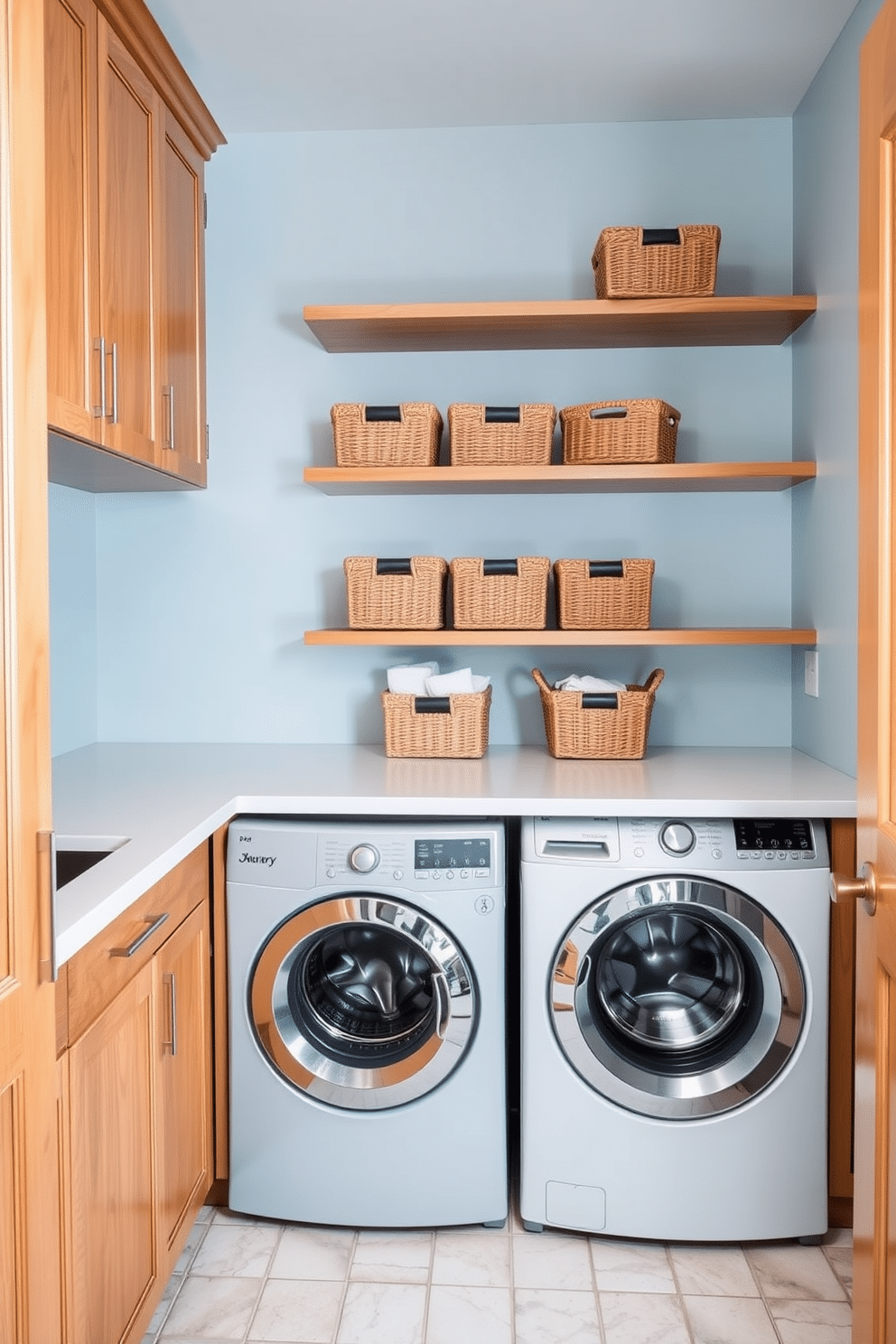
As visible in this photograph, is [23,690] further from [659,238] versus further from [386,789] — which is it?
[659,238]

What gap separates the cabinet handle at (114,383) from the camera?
2.00 m

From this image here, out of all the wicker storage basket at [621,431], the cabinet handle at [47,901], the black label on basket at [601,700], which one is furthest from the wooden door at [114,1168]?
the wicker storage basket at [621,431]

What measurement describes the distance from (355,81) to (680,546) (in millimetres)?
1412

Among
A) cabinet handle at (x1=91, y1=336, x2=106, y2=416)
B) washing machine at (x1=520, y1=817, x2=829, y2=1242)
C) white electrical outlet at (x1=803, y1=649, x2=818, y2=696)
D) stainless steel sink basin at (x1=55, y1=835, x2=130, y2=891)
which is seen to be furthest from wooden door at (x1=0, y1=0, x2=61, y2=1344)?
white electrical outlet at (x1=803, y1=649, x2=818, y2=696)

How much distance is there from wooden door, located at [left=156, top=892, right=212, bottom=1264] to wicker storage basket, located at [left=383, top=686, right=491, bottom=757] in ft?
2.20

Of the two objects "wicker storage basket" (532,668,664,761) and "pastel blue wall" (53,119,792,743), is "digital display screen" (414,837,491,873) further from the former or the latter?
"pastel blue wall" (53,119,792,743)

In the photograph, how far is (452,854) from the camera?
2.11m

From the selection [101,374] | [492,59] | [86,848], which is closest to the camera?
[86,848]

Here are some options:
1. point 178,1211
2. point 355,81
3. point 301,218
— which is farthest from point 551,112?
point 178,1211

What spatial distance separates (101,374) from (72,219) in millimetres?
270

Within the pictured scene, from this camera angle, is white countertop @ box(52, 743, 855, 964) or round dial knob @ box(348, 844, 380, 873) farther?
round dial knob @ box(348, 844, 380, 873)

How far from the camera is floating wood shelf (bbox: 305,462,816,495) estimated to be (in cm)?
245

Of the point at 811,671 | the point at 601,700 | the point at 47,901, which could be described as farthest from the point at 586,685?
the point at 47,901

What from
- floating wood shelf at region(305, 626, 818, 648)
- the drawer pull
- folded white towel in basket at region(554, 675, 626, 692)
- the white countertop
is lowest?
the drawer pull
